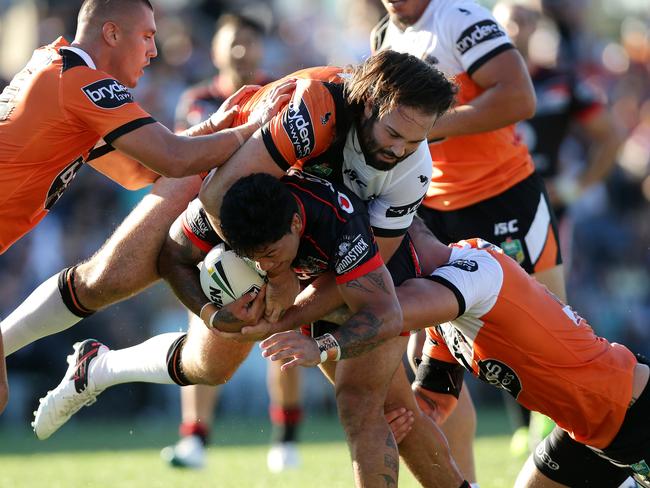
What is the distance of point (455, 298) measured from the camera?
5.10m

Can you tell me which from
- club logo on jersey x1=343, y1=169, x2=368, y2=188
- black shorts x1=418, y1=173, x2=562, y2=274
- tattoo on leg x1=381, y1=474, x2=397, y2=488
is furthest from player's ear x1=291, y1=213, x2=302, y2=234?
black shorts x1=418, y1=173, x2=562, y2=274

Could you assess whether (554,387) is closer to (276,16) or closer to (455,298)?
(455,298)

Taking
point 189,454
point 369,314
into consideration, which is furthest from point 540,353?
point 189,454

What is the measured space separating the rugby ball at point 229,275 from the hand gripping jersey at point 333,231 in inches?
8.2

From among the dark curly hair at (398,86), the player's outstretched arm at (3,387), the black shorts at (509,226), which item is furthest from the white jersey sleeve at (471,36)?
the player's outstretched arm at (3,387)

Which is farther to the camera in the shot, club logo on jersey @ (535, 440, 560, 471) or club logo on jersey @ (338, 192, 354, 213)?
club logo on jersey @ (535, 440, 560, 471)

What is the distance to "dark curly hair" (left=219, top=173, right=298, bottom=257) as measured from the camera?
189 inches

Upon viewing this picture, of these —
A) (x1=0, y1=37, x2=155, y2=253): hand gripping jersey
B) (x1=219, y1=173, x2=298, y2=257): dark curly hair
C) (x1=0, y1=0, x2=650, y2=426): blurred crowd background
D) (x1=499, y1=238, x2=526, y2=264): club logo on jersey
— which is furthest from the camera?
(x1=0, y1=0, x2=650, y2=426): blurred crowd background

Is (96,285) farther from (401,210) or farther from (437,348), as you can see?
(437,348)

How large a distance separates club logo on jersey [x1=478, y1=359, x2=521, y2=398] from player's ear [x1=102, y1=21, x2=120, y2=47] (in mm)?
2376

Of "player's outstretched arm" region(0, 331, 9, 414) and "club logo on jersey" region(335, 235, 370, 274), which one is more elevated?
"club logo on jersey" region(335, 235, 370, 274)

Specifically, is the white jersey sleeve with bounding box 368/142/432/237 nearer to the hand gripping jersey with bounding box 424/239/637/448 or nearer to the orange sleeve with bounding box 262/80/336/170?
the hand gripping jersey with bounding box 424/239/637/448

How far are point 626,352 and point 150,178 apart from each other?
2.75 m

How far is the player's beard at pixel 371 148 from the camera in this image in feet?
16.9
